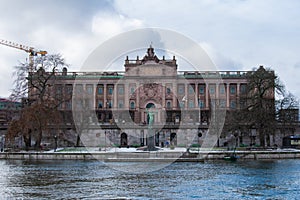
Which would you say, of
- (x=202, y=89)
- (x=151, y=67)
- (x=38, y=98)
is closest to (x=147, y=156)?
(x=38, y=98)

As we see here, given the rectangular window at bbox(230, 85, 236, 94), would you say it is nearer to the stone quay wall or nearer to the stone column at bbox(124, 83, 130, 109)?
the stone column at bbox(124, 83, 130, 109)

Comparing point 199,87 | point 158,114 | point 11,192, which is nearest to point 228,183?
point 11,192

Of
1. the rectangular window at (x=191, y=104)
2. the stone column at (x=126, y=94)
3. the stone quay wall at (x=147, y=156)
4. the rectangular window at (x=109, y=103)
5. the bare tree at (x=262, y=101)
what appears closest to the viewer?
the stone quay wall at (x=147, y=156)

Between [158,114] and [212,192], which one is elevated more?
[158,114]

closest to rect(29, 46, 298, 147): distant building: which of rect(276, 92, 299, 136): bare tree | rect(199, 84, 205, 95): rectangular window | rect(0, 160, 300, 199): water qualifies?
rect(199, 84, 205, 95): rectangular window

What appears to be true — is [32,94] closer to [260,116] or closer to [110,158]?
[110,158]

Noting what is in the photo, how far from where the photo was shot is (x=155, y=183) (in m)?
35.8

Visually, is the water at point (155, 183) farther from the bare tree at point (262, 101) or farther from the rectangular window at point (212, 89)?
the rectangular window at point (212, 89)

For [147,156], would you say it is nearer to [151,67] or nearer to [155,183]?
[155,183]

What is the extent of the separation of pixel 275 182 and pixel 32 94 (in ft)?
147

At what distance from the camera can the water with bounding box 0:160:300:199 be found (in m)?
30.3

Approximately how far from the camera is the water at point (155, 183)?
99.4 ft

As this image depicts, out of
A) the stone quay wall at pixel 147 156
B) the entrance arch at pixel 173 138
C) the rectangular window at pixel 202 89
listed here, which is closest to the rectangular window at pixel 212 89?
the rectangular window at pixel 202 89

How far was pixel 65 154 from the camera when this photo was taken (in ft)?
201
